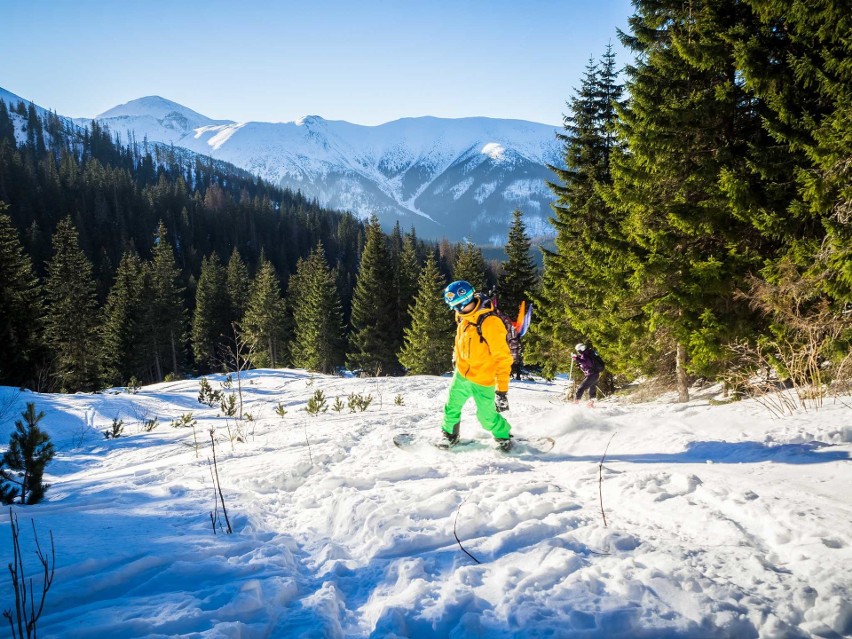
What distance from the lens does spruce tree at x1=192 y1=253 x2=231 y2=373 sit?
1838 inches

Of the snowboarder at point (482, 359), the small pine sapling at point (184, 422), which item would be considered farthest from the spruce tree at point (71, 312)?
the snowboarder at point (482, 359)

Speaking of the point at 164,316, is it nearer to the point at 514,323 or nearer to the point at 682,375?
the point at 514,323

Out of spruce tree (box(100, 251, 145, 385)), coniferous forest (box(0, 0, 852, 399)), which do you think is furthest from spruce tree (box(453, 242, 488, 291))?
spruce tree (box(100, 251, 145, 385))

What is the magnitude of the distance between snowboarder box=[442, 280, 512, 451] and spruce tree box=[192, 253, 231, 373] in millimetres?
45664

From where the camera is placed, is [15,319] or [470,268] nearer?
[15,319]

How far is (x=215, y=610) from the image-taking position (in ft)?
6.47

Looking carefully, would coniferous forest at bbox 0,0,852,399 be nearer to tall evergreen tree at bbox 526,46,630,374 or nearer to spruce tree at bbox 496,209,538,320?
tall evergreen tree at bbox 526,46,630,374

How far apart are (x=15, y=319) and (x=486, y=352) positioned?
27443mm

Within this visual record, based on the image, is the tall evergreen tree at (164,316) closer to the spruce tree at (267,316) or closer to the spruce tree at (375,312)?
the spruce tree at (267,316)

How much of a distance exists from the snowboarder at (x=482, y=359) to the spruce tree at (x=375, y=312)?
1136 inches

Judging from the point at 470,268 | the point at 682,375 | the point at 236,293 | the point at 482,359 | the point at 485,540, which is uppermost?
the point at 470,268

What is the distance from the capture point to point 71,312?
Answer: 2995 cm

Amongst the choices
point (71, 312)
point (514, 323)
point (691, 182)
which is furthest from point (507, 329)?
point (71, 312)

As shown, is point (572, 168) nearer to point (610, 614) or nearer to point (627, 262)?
point (627, 262)
